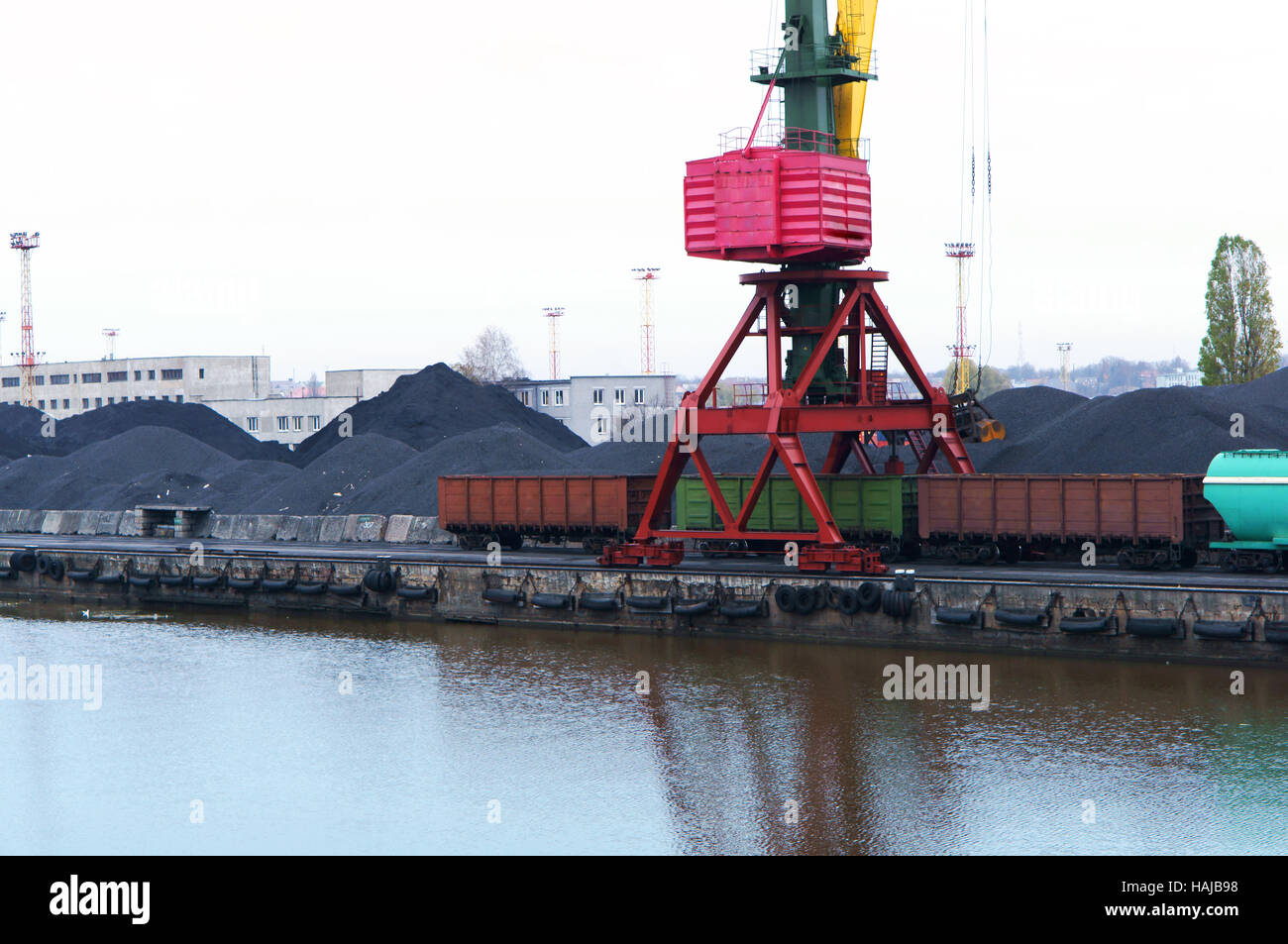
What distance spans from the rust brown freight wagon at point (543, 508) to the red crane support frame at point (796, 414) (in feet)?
6.38

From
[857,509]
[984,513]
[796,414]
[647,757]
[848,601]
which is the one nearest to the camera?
[647,757]

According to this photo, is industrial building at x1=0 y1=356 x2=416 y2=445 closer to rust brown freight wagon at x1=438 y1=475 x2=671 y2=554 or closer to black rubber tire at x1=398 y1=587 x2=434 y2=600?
rust brown freight wagon at x1=438 y1=475 x2=671 y2=554

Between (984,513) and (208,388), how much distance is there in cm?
8491

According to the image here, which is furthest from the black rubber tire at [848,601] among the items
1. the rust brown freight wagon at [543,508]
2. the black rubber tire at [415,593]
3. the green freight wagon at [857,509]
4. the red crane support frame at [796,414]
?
the black rubber tire at [415,593]

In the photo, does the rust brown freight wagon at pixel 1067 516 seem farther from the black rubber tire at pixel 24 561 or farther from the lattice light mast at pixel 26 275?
the lattice light mast at pixel 26 275

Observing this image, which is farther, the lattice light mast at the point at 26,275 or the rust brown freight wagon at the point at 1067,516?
the lattice light mast at the point at 26,275

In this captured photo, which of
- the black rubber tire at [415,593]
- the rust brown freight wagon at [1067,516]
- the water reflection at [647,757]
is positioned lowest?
the water reflection at [647,757]

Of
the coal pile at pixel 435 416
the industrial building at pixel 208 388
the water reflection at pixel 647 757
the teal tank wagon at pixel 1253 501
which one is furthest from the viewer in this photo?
the industrial building at pixel 208 388

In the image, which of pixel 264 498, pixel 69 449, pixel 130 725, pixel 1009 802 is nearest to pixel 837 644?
pixel 1009 802

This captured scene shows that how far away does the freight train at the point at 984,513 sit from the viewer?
31.7 metres

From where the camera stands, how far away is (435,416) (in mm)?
73625

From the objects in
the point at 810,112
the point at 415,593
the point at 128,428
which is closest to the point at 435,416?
the point at 128,428

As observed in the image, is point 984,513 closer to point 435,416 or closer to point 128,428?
point 435,416
